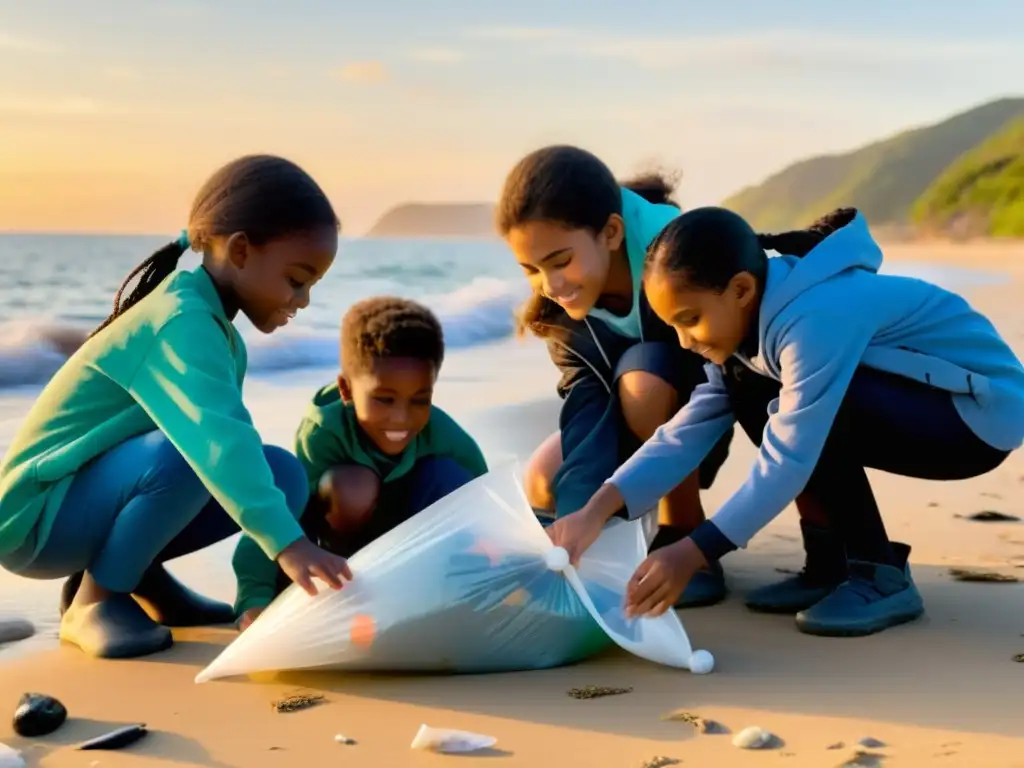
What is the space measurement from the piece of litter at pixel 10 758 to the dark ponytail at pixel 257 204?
935 millimetres

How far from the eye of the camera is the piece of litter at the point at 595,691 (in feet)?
7.03

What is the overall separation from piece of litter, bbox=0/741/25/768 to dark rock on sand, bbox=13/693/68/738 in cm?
10

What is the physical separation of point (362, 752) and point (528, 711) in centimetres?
31

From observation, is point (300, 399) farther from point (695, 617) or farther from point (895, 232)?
point (895, 232)

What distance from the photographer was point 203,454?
7.38 feet

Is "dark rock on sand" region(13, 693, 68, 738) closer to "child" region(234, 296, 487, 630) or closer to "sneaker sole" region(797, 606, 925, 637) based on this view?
"child" region(234, 296, 487, 630)

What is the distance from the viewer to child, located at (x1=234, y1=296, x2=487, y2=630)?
2.77m

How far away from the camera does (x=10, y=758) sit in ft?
6.04

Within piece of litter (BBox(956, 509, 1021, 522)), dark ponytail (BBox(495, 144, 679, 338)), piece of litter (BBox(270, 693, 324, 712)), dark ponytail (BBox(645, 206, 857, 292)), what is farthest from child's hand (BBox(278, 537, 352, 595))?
piece of litter (BBox(956, 509, 1021, 522))

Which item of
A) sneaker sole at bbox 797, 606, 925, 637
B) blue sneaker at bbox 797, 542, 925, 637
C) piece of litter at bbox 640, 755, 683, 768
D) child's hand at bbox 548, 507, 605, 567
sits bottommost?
sneaker sole at bbox 797, 606, 925, 637

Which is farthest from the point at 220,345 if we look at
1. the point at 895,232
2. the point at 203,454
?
the point at 895,232

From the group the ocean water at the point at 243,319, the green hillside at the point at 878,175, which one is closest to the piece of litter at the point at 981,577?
the ocean water at the point at 243,319

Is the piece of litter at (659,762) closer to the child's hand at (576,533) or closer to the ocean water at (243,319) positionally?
the child's hand at (576,533)

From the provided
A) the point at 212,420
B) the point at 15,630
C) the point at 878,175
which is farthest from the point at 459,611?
the point at 878,175
